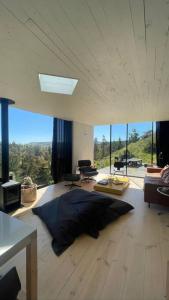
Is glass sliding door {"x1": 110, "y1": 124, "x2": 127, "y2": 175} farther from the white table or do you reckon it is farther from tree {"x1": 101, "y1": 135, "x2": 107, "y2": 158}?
the white table

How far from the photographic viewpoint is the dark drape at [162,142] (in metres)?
6.60

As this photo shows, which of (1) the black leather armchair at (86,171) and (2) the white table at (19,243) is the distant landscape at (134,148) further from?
(2) the white table at (19,243)

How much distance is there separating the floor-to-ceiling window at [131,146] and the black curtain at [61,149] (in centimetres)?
261

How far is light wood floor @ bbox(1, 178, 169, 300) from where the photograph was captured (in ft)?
4.93

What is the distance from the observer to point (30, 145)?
475 centimetres

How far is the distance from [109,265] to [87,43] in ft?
8.11

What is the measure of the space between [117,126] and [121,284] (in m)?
6.72

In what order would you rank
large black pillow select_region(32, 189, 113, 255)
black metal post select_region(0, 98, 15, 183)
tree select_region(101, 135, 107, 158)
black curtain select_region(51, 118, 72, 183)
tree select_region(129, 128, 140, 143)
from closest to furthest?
large black pillow select_region(32, 189, 113, 255), black metal post select_region(0, 98, 15, 183), black curtain select_region(51, 118, 72, 183), tree select_region(129, 128, 140, 143), tree select_region(101, 135, 107, 158)

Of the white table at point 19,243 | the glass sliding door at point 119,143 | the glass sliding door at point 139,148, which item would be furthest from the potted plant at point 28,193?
the glass sliding door at point 139,148

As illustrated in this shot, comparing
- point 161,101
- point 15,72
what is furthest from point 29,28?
point 161,101

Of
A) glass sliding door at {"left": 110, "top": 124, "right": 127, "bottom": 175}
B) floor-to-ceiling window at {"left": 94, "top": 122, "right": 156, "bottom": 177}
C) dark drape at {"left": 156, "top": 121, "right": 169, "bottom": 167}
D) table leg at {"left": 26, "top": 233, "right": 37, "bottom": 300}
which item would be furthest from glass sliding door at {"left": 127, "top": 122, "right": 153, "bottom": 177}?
table leg at {"left": 26, "top": 233, "right": 37, "bottom": 300}

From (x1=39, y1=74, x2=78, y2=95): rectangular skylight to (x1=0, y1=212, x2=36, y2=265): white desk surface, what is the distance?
1.91 m

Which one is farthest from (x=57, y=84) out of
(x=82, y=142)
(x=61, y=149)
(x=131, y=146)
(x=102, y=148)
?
(x=102, y=148)

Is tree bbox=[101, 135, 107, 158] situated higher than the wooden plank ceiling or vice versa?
the wooden plank ceiling
